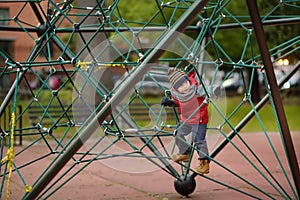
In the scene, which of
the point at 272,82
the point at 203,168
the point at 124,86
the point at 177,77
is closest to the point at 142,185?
the point at 203,168

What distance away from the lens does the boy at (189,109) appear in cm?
511

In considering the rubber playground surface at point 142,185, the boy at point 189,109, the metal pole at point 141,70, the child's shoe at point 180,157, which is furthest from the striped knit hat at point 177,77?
the metal pole at point 141,70

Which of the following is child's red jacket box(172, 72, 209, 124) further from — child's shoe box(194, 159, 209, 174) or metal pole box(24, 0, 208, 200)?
metal pole box(24, 0, 208, 200)

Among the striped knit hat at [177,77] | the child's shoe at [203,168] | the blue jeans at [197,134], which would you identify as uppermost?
the striped knit hat at [177,77]

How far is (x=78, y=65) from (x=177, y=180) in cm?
166

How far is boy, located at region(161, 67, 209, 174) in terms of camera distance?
5.11 metres

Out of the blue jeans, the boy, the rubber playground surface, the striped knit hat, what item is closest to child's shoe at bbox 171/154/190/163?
the boy

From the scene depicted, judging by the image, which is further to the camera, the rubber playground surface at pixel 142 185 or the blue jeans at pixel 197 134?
the rubber playground surface at pixel 142 185

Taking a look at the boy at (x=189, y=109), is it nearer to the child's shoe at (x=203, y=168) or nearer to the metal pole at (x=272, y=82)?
the child's shoe at (x=203, y=168)

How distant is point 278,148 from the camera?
999 cm

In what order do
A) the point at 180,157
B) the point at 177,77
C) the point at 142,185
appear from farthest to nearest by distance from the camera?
the point at 142,185 → the point at 180,157 → the point at 177,77

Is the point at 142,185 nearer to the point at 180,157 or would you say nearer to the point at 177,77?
the point at 180,157

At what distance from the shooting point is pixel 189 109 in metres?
5.31

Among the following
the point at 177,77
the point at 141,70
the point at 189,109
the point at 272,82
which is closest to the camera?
the point at 141,70
